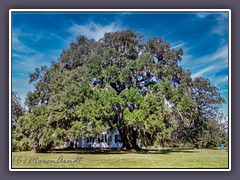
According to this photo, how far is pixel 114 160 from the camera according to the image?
4.56 m

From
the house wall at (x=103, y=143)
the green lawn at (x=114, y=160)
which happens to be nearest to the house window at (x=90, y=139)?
the house wall at (x=103, y=143)

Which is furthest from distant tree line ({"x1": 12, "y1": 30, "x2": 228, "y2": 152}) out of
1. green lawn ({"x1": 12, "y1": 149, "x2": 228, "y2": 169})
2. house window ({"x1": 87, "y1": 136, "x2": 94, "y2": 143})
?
green lawn ({"x1": 12, "y1": 149, "x2": 228, "y2": 169})

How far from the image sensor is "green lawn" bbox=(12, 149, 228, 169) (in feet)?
14.4

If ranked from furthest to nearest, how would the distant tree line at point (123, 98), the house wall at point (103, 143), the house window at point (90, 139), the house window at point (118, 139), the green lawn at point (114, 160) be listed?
the house window at point (118, 139)
the house window at point (90, 139)
the house wall at point (103, 143)
the distant tree line at point (123, 98)
the green lawn at point (114, 160)

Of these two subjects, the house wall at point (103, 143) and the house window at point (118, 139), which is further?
the house window at point (118, 139)

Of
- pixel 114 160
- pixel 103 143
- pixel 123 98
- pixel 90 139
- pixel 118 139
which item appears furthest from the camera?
pixel 123 98

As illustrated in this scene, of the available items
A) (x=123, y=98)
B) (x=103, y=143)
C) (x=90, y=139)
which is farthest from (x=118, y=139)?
(x=123, y=98)

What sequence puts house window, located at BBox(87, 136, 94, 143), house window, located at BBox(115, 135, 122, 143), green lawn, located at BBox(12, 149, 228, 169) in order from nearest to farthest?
1. green lawn, located at BBox(12, 149, 228, 169)
2. house window, located at BBox(87, 136, 94, 143)
3. house window, located at BBox(115, 135, 122, 143)

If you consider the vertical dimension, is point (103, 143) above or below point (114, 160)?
above

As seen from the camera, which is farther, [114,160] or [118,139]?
[118,139]

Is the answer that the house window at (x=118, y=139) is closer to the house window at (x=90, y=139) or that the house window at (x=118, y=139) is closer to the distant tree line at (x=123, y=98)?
the distant tree line at (x=123, y=98)

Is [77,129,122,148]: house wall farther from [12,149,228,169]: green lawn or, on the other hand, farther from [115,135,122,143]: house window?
[12,149,228,169]: green lawn

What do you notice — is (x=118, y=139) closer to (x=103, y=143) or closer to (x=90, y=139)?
(x=103, y=143)

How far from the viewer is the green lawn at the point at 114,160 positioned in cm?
439
